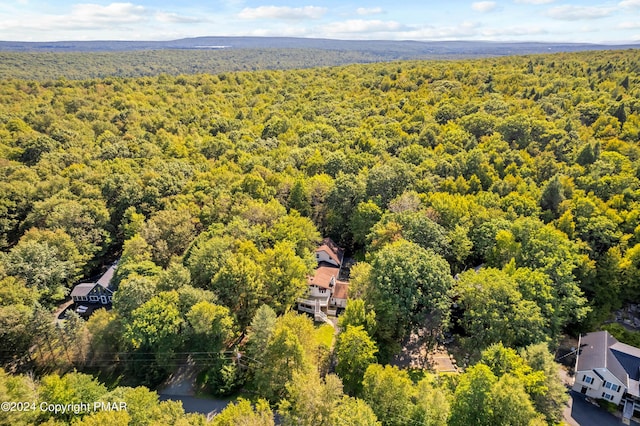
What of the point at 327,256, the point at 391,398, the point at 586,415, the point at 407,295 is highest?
the point at 407,295

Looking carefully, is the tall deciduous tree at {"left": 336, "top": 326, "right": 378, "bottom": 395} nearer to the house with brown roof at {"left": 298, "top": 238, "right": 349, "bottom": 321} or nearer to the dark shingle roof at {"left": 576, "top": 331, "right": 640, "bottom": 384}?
the house with brown roof at {"left": 298, "top": 238, "right": 349, "bottom": 321}

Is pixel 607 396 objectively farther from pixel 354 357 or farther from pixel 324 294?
pixel 324 294

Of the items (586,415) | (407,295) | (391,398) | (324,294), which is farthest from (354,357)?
(586,415)

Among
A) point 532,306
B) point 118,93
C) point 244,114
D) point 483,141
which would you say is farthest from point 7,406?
point 118,93

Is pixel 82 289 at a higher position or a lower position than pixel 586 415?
higher

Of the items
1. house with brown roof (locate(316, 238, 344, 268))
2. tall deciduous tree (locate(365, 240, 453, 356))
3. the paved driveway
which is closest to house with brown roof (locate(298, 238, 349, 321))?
house with brown roof (locate(316, 238, 344, 268))

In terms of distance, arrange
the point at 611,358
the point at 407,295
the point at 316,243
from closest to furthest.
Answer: the point at 611,358, the point at 407,295, the point at 316,243
